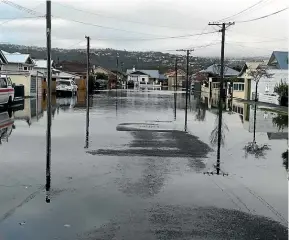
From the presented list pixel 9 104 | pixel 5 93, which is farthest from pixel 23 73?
pixel 5 93

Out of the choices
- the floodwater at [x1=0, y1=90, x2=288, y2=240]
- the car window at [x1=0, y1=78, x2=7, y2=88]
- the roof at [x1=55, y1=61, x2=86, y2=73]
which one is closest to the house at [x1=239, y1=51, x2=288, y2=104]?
the car window at [x1=0, y1=78, x2=7, y2=88]

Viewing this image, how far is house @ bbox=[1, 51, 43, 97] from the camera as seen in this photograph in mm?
48125

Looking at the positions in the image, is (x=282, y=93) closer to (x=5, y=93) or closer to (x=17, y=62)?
(x=5, y=93)

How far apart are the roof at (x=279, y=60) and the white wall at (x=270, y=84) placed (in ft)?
6.95

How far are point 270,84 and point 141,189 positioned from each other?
137 feet

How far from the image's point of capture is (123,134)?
17422 mm

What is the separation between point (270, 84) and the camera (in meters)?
47.8

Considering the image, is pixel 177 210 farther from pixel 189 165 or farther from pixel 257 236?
pixel 189 165

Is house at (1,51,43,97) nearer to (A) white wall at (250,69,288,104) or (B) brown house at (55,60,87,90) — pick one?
(A) white wall at (250,69,288,104)

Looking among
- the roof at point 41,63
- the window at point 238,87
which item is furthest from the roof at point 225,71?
the roof at point 41,63

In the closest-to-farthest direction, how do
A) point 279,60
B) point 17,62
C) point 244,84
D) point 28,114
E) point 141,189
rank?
point 141,189 → point 28,114 → point 279,60 → point 244,84 → point 17,62

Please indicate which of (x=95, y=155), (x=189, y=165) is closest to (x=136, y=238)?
(x=189, y=165)

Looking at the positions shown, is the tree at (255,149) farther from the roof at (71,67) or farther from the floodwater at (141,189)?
the roof at (71,67)

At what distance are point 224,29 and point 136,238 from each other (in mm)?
39811
